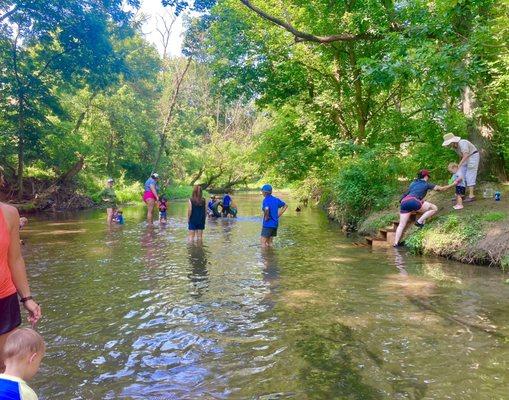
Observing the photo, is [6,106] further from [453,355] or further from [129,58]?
[453,355]

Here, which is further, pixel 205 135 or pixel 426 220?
pixel 205 135

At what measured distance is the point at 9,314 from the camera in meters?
3.55

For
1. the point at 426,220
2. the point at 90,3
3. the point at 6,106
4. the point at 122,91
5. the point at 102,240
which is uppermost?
the point at 90,3

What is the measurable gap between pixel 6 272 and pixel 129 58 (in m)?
47.2

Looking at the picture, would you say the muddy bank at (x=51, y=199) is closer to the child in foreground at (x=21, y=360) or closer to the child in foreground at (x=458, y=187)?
the child in foreground at (x=458, y=187)

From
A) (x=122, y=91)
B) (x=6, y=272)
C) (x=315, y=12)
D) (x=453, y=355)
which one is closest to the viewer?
(x=6, y=272)

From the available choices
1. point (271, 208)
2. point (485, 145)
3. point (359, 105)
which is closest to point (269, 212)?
point (271, 208)

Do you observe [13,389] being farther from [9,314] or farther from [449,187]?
[449,187]

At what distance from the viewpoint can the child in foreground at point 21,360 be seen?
2426mm

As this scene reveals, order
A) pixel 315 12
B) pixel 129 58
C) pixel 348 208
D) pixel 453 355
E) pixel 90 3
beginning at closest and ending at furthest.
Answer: pixel 453 355
pixel 348 208
pixel 315 12
pixel 90 3
pixel 129 58

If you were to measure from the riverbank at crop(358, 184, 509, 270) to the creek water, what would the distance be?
415 mm

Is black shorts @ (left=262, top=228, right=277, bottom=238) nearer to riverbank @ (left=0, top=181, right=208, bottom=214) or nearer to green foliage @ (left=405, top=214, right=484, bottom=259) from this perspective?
green foliage @ (left=405, top=214, right=484, bottom=259)

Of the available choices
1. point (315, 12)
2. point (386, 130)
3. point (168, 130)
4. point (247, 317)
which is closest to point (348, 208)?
point (386, 130)

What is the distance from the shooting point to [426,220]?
12352 mm
